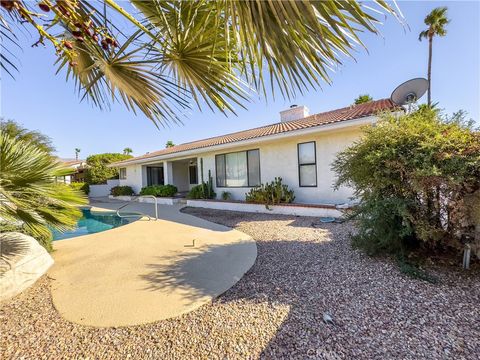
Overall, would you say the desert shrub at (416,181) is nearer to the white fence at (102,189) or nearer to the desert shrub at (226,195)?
the desert shrub at (226,195)

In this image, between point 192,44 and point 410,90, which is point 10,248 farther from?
point 410,90

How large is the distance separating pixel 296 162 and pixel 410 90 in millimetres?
4855

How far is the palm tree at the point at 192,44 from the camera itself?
1.80 metres

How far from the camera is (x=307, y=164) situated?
10.8 metres

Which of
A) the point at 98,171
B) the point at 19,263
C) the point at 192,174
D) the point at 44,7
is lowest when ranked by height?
the point at 19,263

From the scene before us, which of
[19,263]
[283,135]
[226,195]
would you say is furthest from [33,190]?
[226,195]

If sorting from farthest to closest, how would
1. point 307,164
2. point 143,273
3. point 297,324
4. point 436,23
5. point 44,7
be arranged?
1. point 436,23
2. point 307,164
3. point 143,273
4. point 297,324
5. point 44,7

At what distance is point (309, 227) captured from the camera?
7648 millimetres

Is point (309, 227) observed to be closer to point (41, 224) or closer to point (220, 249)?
point (220, 249)

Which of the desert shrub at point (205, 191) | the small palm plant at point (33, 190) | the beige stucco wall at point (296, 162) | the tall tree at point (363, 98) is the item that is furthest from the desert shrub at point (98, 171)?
the tall tree at point (363, 98)

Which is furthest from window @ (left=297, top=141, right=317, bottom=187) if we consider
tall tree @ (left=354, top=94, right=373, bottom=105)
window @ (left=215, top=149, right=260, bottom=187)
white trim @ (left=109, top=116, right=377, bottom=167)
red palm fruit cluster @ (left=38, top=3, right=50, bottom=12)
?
tall tree @ (left=354, top=94, right=373, bottom=105)

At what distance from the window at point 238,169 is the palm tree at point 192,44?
9239mm

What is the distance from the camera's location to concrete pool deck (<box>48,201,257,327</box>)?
3.37m

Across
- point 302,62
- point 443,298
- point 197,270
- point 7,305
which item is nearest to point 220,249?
point 197,270
